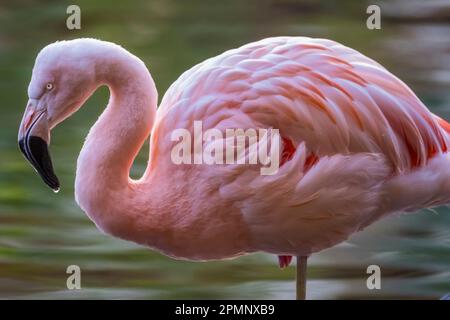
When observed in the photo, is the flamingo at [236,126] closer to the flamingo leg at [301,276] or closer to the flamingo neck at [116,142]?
the flamingo neck at [116,142]

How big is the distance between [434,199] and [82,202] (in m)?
1.02

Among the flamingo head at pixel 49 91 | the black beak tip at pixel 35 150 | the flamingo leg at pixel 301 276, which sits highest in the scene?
the flamingo head at pixel 49 91

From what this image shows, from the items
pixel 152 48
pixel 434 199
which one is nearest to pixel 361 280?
pixel 434 199

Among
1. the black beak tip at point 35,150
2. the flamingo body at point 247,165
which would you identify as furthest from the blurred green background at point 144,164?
the black beak tip at point 35,150

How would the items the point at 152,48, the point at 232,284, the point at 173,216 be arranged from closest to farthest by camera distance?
the point at 173,216, the point at 232,284, the point at 152,48

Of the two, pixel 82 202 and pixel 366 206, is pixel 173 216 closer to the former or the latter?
pixel 82 202

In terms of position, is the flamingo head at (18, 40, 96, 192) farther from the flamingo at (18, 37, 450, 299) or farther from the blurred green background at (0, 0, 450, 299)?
the blurred green background at (0, 0, 450, 299)

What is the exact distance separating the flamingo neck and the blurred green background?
1.25 m

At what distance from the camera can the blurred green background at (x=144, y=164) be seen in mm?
4254

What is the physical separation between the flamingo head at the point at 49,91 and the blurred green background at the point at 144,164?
1.39 metres

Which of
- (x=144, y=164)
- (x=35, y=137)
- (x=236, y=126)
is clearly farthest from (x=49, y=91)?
(x=144, y=164)

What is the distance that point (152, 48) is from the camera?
632 cm
